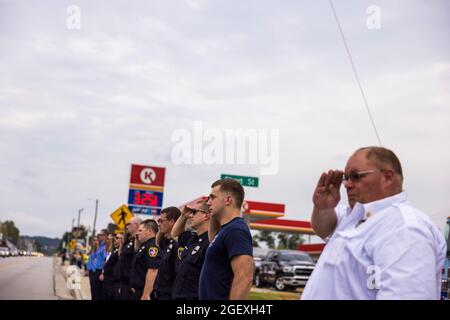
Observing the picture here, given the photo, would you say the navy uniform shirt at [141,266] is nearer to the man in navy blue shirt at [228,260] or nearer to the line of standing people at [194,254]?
the line of standing people at [194,254]

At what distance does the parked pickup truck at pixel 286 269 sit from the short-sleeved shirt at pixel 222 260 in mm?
21967

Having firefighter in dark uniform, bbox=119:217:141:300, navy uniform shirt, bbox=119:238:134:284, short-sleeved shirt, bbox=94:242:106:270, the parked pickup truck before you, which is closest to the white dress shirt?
firefighter in dark uniform, bbox=119:217:141:300

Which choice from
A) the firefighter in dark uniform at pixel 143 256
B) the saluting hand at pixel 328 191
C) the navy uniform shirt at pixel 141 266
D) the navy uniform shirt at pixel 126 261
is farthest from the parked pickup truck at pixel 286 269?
the saluting hand at pixel 328 191

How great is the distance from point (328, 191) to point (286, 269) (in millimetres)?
24120

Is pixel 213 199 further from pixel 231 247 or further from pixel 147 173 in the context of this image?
pixel 147 173

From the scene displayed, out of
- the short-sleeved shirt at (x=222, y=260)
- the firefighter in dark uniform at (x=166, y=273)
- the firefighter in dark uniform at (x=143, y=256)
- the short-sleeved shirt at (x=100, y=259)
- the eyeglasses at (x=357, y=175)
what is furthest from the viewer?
the short-sleeved shirt at (x=100, y=259)

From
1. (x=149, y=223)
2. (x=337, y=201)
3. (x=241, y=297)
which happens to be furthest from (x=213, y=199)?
(x=149, y=223)

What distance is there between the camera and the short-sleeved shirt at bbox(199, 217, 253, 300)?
15.4ft

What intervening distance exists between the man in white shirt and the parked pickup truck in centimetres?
2364

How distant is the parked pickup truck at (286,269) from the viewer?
26.8 meters

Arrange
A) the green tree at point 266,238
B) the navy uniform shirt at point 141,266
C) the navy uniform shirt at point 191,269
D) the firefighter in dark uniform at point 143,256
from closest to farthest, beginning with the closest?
1. the navy uniform shirt at point 191,269
2. the firefighter in dark uniform at point 143,256
3. the navy uniform shirt at point 141,266
4. the green tree at point 266,238

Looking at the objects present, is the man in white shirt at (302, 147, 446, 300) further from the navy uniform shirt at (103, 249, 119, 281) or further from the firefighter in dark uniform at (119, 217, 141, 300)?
the navy uniform shirt at (103, 249, 119, 281)
